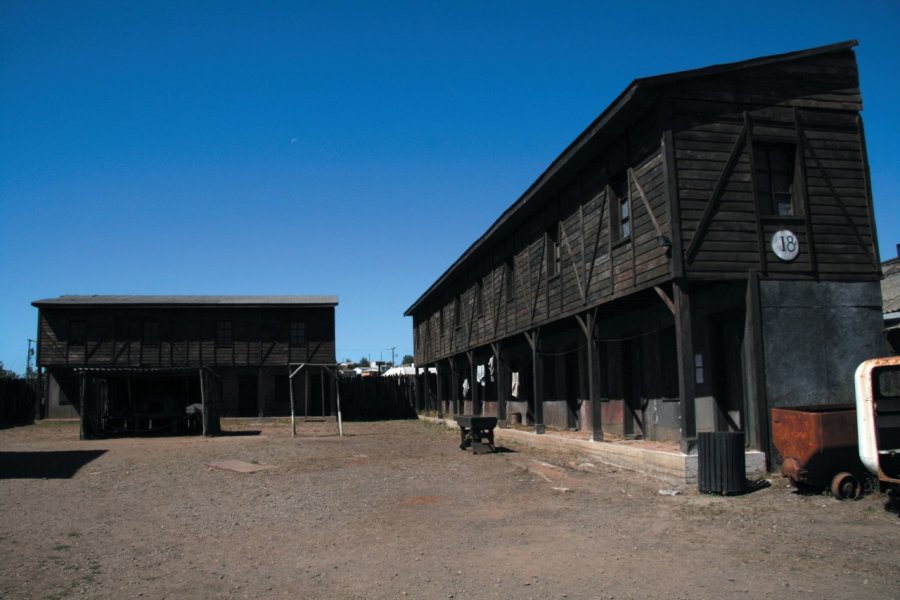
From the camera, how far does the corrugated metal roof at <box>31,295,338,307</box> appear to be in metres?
36.8

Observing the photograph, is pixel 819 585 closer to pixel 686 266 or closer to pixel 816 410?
pixel 816 410

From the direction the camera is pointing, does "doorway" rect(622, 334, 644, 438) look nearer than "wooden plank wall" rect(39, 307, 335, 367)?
Yes

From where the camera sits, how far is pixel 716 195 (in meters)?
11.7

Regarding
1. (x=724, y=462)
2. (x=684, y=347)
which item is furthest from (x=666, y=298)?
(x=724, y=462)

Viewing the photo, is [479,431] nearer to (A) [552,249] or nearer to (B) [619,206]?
(A) [552,249]

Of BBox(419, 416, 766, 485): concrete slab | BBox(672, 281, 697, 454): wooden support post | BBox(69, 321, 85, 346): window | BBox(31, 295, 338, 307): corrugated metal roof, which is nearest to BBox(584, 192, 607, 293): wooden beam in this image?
BBox(419, 416, 766, 485): concrete slab

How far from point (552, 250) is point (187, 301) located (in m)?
25.5

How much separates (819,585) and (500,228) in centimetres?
1626

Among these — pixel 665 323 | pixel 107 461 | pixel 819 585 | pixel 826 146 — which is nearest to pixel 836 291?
pixel 826 146

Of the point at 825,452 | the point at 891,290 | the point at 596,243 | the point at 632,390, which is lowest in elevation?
the point at 825,452

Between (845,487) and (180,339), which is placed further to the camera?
(180,339)

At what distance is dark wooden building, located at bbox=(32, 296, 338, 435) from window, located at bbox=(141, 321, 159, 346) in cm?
5

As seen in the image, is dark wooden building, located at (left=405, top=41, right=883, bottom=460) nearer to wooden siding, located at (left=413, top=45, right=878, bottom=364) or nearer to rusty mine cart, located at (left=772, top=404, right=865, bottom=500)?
wooden siding, located at (left=413, top=45, right=878, bottom=364)

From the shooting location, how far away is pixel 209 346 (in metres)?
37.4
